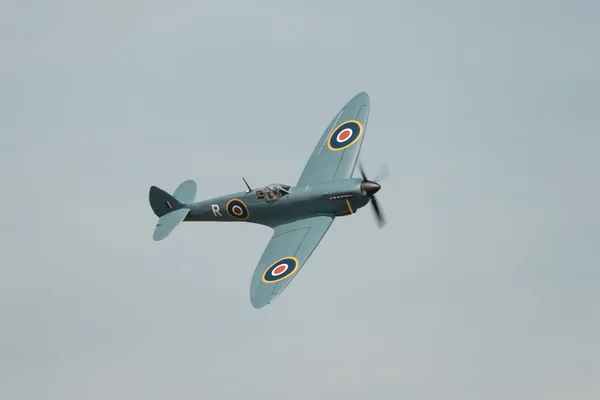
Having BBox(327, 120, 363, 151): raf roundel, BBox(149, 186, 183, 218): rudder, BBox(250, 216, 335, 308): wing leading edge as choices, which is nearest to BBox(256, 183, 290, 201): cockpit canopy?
BBox(250, 216, 335, 308): wing leading edge

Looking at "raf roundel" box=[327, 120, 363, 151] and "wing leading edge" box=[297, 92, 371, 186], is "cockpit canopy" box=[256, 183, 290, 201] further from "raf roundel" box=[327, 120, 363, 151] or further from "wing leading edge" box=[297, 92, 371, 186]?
"raf roundel" box=[327, 120, 363, 151]

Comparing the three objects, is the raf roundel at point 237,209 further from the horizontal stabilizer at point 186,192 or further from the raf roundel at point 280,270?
the raf roundel at point 280,270

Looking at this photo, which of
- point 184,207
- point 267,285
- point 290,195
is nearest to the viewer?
point 267,285

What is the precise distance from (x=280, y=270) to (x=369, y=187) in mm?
3878

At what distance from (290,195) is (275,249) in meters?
1.92

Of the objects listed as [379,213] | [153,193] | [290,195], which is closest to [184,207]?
[153,193]

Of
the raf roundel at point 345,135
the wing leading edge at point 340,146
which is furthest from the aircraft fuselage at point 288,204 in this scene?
the raf roundel at point 345,135

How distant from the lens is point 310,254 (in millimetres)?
36094

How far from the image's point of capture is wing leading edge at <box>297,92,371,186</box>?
38.5 metres

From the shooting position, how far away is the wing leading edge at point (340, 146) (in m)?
38.5

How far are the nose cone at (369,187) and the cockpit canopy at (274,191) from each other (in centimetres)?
261

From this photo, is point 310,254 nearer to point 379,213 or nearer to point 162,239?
point 379,213

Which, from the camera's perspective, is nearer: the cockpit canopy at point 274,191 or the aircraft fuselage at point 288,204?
the aircraft fuselage at point 288,204

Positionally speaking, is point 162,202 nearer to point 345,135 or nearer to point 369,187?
point 345,135
